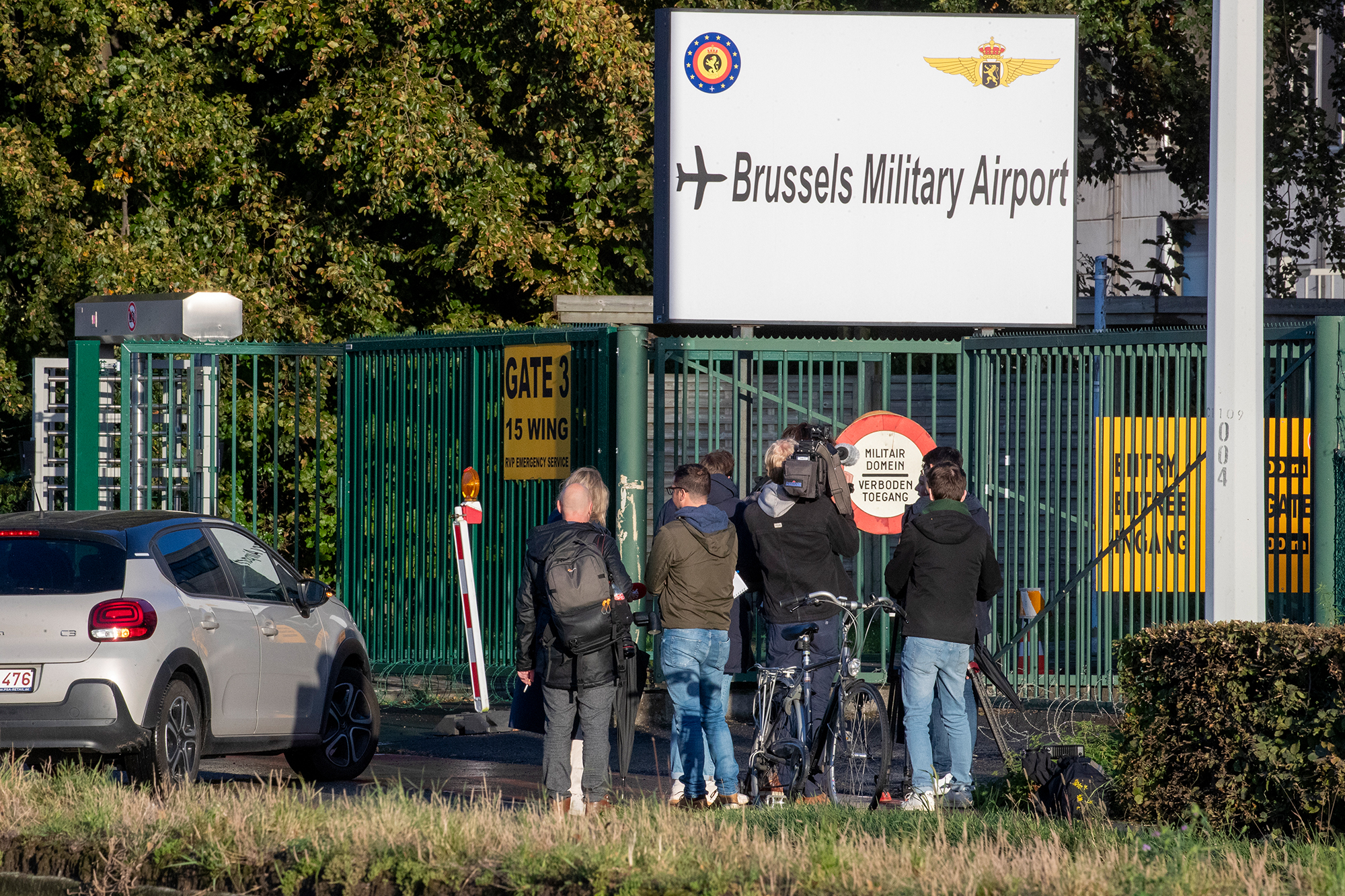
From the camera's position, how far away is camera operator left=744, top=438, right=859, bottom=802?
8.68 metres

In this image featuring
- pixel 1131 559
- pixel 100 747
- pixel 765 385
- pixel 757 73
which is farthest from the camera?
pixel 765 385

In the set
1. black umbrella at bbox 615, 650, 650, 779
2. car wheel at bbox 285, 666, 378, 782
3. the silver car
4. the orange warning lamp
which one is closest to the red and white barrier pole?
the orange warning lamp

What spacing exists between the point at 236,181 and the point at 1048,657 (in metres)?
11.4

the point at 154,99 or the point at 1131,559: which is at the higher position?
the point at 154,99

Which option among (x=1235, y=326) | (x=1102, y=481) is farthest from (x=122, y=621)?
(x=1102, y=481)

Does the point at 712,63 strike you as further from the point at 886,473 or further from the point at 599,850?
the point at 599,850

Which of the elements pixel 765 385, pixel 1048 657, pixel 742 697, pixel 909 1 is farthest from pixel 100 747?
pixel 909 1

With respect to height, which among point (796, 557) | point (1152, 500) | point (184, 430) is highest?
point (184, 430)

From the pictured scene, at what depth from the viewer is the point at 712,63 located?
512 inches

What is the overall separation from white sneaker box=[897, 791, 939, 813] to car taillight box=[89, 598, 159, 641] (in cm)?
366

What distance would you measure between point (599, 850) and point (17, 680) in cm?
383

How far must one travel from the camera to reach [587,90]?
63.8ft

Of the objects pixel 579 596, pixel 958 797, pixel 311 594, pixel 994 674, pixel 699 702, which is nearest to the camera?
pixel 579 596

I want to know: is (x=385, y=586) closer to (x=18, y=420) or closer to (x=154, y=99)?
(x=154, y=99)
